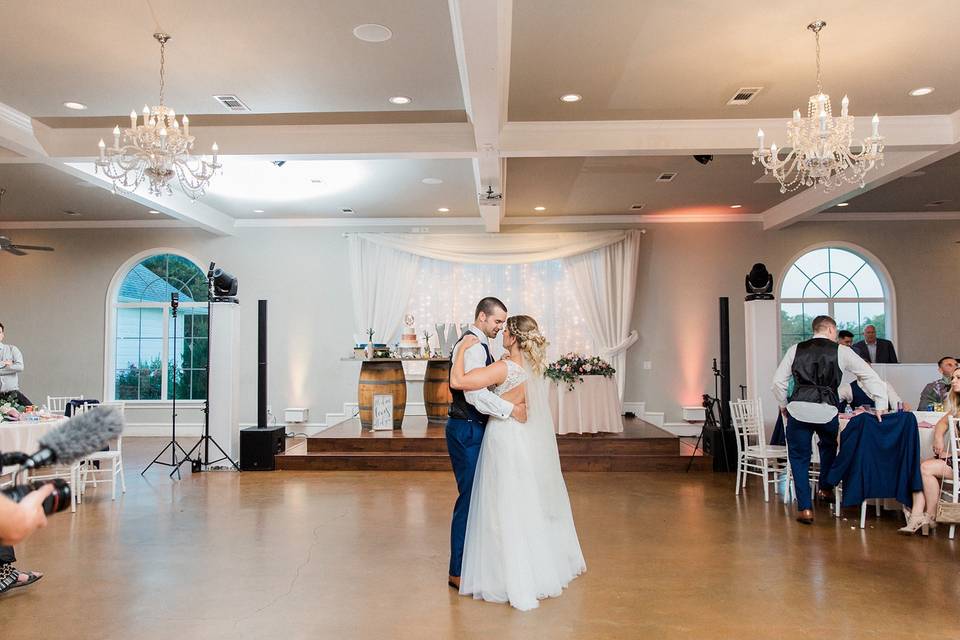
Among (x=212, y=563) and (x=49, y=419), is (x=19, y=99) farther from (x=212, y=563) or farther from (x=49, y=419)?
(x=212, y=563)

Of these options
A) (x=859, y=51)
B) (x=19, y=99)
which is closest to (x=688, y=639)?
(x=859, y=51)

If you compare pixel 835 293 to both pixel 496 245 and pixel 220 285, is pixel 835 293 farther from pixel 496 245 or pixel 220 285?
pixel 220 285

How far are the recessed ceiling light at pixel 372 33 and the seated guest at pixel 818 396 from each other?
3.82 metres

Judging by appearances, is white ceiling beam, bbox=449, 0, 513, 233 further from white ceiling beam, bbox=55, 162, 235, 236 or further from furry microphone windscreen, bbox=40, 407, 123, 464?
white ceiling beam, bbox=55, 162, 235, 236

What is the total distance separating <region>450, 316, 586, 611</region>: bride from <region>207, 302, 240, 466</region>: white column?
16.2ft

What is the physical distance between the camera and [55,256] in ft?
33.8

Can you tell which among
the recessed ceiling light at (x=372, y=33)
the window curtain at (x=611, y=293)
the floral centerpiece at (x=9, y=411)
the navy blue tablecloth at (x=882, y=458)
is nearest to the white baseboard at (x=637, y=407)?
the window curtain at (x=611, y=293)

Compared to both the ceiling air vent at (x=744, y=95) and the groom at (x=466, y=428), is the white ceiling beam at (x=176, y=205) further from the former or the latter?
the ceiling air vent at (x=744, y=95)

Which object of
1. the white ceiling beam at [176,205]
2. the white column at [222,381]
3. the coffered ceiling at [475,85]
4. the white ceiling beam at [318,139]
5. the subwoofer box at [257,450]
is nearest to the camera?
the coffered ceiling at [475,85]

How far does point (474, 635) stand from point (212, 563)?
202 cm

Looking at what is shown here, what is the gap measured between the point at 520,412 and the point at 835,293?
27.2 feet

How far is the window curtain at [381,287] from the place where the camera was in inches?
393

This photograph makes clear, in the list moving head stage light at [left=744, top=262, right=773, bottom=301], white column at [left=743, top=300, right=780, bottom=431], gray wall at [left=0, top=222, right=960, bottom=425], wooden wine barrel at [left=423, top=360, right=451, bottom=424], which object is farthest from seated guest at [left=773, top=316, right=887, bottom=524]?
gray wall at [left=0, top=222, right=960, bottom=425]

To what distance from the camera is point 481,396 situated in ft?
11.4
